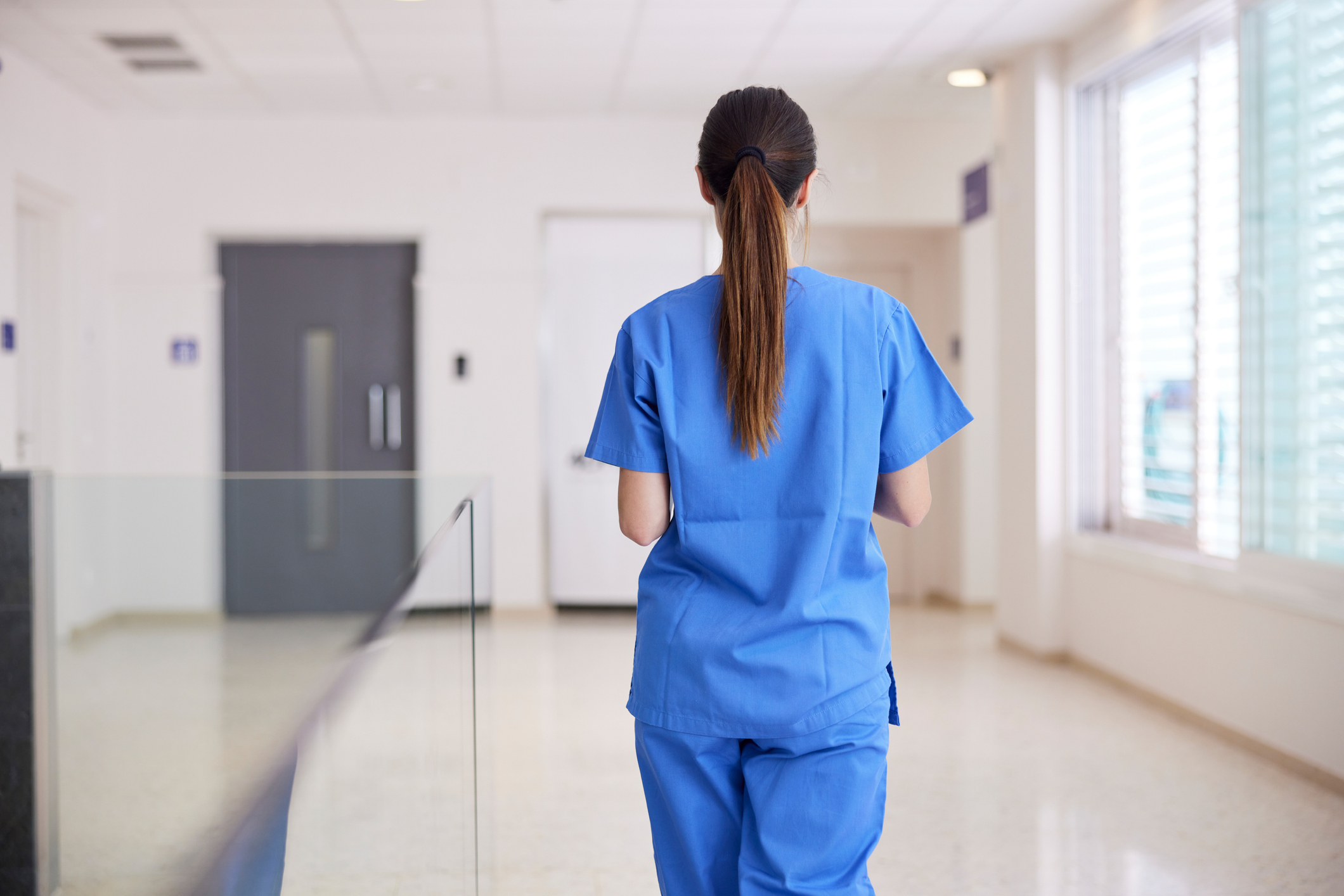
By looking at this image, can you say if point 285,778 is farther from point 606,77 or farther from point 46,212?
point 46,212

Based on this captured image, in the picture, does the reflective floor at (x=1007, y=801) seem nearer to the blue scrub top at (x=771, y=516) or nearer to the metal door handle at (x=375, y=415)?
the blue scrub top at (x=771, y=516)

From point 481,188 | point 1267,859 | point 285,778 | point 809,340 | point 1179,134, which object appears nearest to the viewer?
point 285,778

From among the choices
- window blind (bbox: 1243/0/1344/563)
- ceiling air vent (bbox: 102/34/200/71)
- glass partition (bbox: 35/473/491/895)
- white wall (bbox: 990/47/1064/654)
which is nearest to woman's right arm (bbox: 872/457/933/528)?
glass partition (bbox: 35/473/491/895)

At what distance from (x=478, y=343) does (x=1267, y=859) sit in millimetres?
4184

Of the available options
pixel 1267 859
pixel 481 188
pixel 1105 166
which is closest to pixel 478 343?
pixel 481 188

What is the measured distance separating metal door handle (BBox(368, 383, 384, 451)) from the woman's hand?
15.3 feet

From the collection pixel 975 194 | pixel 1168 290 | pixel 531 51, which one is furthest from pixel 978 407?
pixel 531 51

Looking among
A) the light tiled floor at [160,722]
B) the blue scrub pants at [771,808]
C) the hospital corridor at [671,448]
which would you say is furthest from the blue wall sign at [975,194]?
the blue scrub pants at [771,808]

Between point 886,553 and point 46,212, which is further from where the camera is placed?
point 886,553

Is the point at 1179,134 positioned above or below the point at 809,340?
above

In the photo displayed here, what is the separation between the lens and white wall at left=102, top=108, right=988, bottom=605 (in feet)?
17.8

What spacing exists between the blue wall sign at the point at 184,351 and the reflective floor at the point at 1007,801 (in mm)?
2649

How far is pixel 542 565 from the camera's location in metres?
5.57

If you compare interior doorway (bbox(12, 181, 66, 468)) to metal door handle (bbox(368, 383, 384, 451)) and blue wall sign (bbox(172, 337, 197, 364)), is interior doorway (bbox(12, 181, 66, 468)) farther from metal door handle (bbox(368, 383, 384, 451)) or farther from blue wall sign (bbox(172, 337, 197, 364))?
metal door handle (bbox(368, 383, 384, 451))
